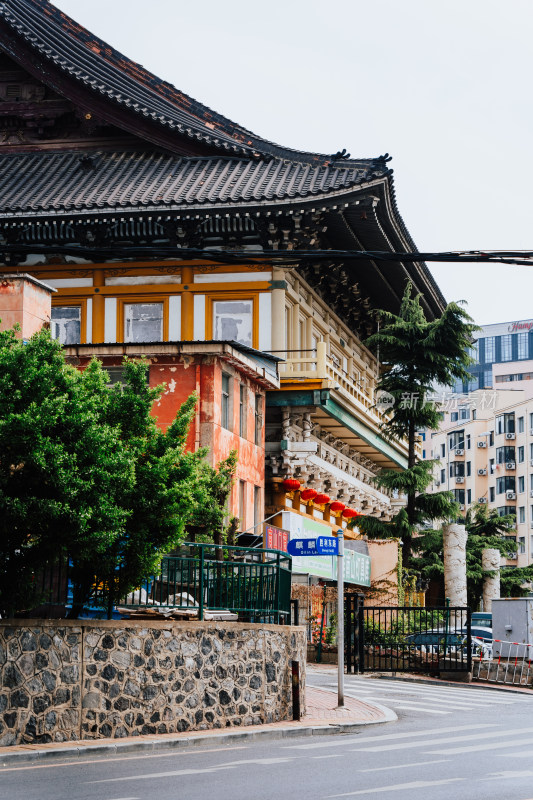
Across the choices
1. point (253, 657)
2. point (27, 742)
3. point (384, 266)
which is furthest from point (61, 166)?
point (27, 742)

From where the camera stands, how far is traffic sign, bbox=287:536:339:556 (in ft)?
69.7

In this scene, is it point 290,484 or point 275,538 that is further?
point 290,484

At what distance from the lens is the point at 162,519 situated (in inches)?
674

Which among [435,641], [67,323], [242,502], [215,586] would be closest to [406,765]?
[215,586]

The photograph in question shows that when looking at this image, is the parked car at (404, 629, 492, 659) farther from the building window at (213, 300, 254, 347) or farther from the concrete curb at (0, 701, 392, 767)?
the concrete curb at (0, 701, 392, 767)

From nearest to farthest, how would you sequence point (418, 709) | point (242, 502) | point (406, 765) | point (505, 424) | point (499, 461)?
point (406, 765), point (418, 709), point (242, 502), point (499, 461), point (505, 424)

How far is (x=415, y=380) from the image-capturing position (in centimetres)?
4125

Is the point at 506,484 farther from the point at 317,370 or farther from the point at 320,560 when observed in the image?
the point at 317,370

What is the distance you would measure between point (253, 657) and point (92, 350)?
13364 mm

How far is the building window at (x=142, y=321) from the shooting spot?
3697cm

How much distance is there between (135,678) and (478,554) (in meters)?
45.9

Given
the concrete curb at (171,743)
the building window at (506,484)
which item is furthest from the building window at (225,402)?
the building window at (506,484)

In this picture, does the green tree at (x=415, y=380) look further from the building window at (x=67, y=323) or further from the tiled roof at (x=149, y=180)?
the building window at (x=67, y=323)

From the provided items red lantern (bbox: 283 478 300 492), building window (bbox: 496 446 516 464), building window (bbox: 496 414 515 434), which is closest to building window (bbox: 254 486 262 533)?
red lantern (bbox: 283 478 300 492)
